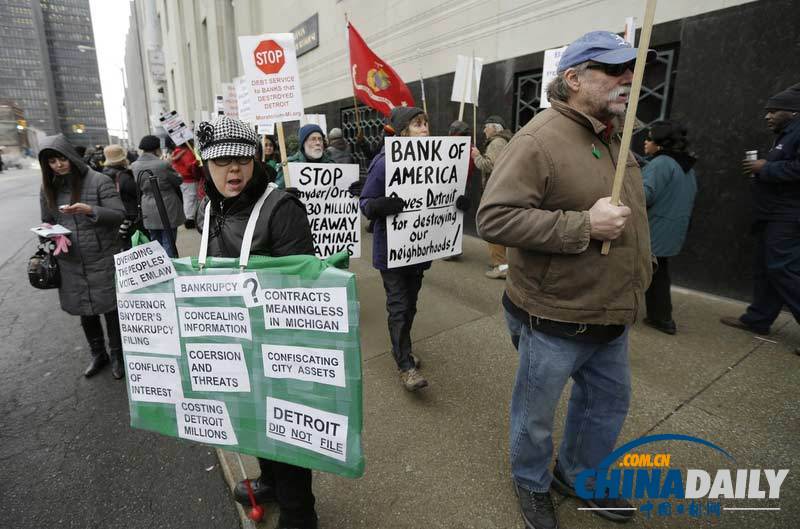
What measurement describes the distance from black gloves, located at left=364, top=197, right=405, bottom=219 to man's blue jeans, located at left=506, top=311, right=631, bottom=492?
4.48 ft

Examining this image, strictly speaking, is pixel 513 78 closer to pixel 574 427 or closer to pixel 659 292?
pixel 659 292

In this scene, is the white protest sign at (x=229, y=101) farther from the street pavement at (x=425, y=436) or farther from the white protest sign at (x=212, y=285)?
the white protest sign at (x=212, y=285)

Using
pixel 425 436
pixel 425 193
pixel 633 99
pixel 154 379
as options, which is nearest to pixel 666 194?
pixel 425 193

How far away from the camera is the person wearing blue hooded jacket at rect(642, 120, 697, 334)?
391 cm

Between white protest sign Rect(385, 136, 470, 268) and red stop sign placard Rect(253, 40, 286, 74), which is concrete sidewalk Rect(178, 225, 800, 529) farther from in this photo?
red stop sign placard Rect(253, 40, 286, 74)

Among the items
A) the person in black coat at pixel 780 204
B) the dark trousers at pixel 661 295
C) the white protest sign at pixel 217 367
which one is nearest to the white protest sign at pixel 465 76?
the dark trousers at pixel 661 295

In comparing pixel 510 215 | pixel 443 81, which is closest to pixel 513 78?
pixel 443 81

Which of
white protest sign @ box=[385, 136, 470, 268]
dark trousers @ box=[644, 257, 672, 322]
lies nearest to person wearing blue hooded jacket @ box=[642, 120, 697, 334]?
dark trousers @ box=[644, 257, 672, 322]

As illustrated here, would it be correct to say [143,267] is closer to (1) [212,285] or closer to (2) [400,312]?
(1) [212,285]

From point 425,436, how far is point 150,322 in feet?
5.68

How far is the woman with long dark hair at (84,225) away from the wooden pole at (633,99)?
3.64m

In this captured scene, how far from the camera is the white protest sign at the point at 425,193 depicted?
321 cm

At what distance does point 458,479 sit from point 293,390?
1225 mm

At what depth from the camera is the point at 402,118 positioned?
3416 millimetres
